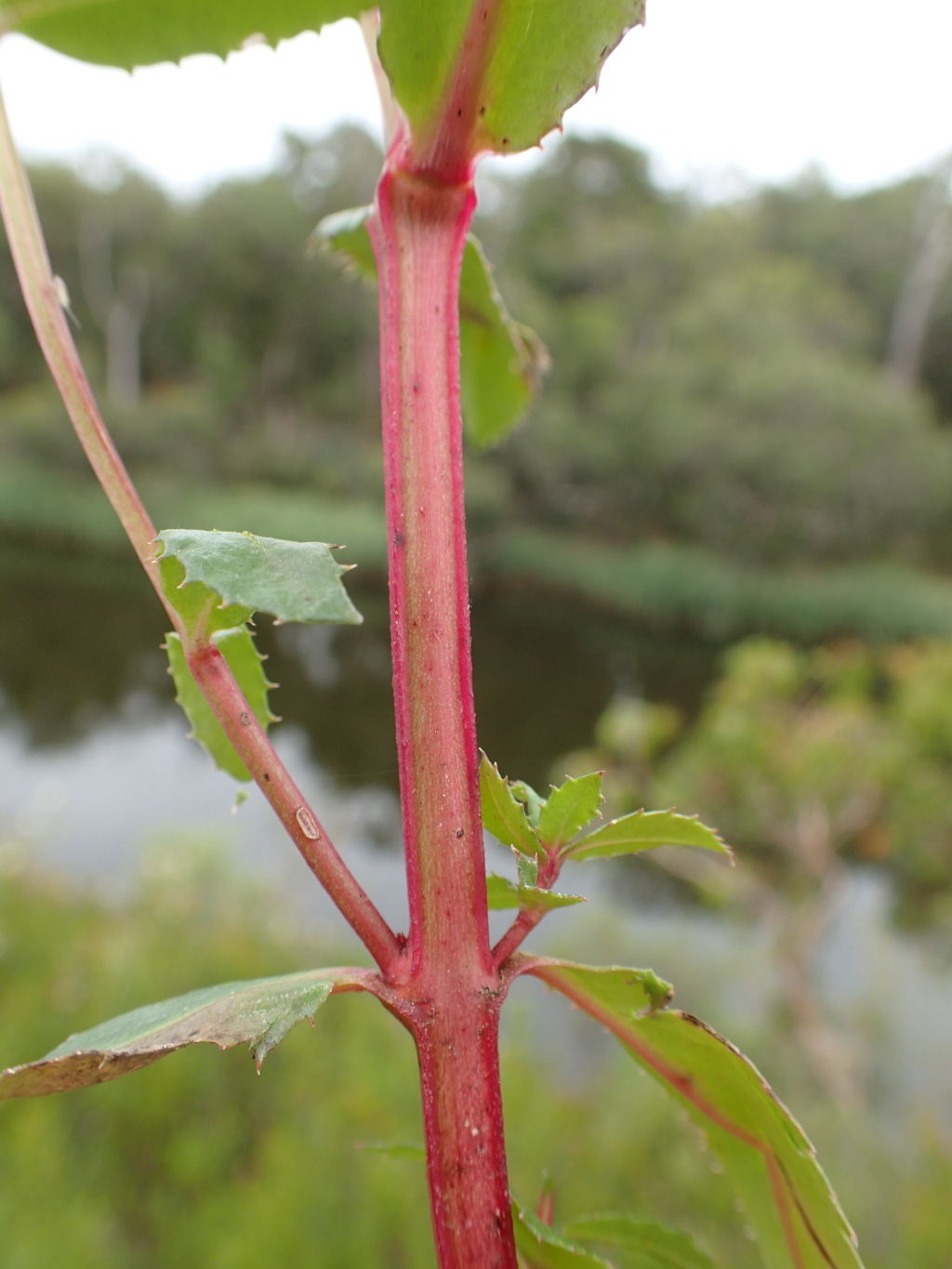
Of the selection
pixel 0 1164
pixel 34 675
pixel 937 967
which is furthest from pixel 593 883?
pixel 34 675

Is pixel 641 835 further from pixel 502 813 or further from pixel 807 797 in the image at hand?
pixel 807 797

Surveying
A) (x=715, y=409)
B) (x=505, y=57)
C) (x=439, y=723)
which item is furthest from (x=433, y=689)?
(x=715, y=409)

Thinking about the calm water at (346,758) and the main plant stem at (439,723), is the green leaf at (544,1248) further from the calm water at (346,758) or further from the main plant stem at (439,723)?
the calm water at (346,758)

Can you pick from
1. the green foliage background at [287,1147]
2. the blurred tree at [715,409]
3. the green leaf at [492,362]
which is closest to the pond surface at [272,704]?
the green foliage background at [287,1147]

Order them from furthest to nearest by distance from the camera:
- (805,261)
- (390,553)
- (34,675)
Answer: (805,261) < (34,675) < (390,553)

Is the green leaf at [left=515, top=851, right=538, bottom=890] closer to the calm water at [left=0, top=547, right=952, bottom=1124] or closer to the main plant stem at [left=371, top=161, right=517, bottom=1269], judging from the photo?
the main plant stem at [left=371, top=161, right=517, bottom=1269]

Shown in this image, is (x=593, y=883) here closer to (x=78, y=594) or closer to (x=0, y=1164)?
(x=0, y=1164)
